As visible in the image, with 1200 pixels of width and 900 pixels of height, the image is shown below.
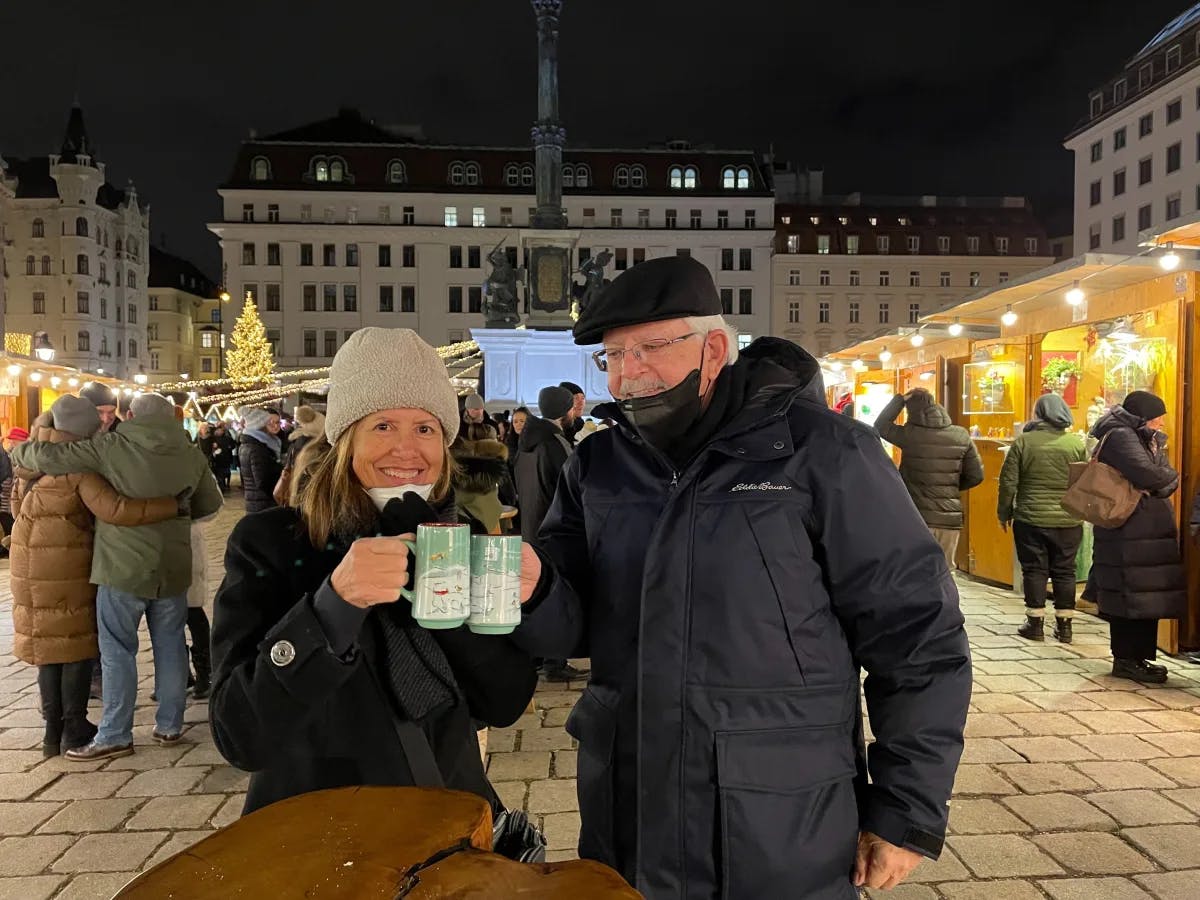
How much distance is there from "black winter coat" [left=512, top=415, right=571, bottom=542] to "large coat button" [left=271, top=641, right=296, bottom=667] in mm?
4614

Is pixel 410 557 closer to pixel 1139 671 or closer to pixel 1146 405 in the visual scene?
pixel 1146 405

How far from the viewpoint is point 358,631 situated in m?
1.58

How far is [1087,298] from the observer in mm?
8375

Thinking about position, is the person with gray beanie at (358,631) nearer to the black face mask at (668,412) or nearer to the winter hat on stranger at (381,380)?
the winter hat on stranger at (381,380)

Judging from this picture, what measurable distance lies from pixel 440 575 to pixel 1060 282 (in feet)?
26.6

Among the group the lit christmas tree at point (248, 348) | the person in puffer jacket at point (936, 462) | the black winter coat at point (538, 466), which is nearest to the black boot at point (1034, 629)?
Answer: the person in puffer jacket at point (936, 462)

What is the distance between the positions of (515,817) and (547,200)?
2231cm

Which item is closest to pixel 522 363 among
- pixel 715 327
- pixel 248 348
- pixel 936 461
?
pixel 936 461

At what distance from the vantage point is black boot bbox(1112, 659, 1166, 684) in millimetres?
6133

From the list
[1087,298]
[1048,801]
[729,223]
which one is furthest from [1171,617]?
[729,223]

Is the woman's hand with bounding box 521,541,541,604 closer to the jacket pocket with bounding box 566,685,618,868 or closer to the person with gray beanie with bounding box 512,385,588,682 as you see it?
the jacket pocket with bounding box 566,685,618,868

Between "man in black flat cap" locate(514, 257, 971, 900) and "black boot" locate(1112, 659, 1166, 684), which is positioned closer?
"man in black flat cap" locate(514, 257, 971, 900)

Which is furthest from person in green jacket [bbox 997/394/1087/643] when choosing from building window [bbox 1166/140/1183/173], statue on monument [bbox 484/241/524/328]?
building window [bbox 1166/140/1183/173]

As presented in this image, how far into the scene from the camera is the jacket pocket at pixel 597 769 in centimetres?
183
